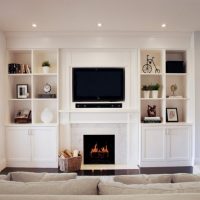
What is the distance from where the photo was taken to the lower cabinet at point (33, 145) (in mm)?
5129

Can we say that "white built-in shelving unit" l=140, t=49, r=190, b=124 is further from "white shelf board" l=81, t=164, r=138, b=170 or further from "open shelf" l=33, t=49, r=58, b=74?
"open shelf" l=33, t=49, r=58, b=74

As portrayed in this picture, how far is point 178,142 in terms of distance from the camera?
5.23m

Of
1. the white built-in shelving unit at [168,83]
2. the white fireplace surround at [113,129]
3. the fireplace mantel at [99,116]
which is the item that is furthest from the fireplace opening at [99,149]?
the white built-in shelving unit at [168,83]

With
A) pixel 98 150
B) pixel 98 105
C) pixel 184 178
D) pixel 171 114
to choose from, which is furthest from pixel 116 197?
pixel 171 114

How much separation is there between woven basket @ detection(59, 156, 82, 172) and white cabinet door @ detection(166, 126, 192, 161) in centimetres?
180

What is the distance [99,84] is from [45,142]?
1579 millimetres

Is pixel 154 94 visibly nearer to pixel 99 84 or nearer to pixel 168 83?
pixel 168 83

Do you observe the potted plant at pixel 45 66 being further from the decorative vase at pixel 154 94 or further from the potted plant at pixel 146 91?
the decorative vase at pixel 154 94

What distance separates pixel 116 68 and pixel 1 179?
12.4 ft

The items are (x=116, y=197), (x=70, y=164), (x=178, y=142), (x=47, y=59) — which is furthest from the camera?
(x=47, y=59)

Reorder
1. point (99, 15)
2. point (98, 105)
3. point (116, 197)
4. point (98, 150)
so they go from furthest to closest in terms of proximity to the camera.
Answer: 1. point (98, 150)
2. point (98, 105)
3. point (99, 15)
4. point (116, 197)

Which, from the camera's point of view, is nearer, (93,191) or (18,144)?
(93,191)

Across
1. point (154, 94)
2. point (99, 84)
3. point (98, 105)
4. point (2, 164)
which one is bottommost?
point (2, 164)

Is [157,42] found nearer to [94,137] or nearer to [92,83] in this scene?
[92,83]
